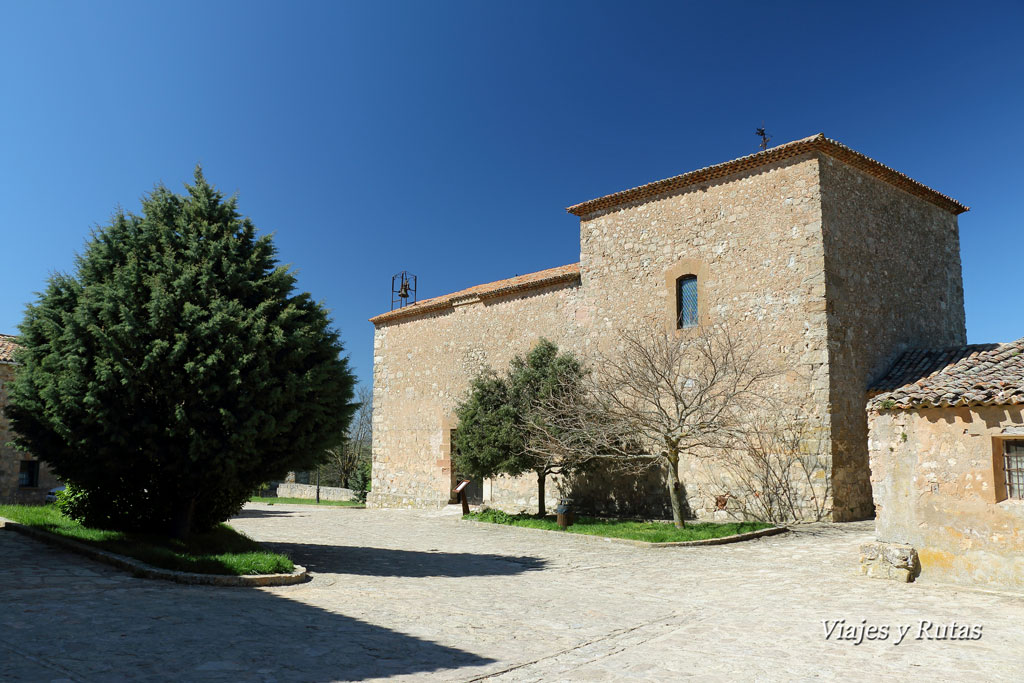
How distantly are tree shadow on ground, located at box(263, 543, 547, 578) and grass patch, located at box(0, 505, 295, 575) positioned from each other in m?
0.89

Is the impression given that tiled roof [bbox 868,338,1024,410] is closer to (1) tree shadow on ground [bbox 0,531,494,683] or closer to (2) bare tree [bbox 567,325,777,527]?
(2) bare tree [bbox 567,325,777,527]

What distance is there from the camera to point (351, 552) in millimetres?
12930

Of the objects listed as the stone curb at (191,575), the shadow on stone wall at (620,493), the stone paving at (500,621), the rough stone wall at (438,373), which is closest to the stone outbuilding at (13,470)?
the rough stone wall at (438,373)

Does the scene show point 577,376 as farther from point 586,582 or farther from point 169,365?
point 169,365

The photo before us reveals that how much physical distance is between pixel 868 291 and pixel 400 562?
12489 mm

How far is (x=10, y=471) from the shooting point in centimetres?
2334

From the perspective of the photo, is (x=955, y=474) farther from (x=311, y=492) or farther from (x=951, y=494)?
(x=311, y=492)

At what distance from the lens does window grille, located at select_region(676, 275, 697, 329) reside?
1806 cm

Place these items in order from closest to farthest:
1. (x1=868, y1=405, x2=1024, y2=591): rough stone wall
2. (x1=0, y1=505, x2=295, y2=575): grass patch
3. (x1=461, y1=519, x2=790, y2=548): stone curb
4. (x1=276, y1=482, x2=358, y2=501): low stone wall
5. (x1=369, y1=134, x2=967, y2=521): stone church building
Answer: (x1=868, y1=405, x2=1024, y2=591): rough stone wall
(x1=0, y1=505, x2=295, y2=575): grass patch
(x1=461, y1=519, x2=790, y2=548): stone curb
(x1=369, y1=134, x2=967, y2=521): stone church building
(x1=276, y1=482, x2=358, y2=501): low stone wall

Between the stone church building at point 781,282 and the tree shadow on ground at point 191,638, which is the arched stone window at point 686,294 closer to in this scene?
the stone church building at point 781,282

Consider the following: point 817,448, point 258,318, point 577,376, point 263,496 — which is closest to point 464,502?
point 577,376

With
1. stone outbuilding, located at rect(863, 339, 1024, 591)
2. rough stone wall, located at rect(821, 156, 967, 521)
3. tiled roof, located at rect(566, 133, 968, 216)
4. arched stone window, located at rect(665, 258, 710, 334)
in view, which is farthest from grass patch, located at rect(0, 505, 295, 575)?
tiled roof, located at rect(566, 133, 968, 216)

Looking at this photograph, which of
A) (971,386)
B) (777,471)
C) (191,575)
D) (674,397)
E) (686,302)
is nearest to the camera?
(191,575)

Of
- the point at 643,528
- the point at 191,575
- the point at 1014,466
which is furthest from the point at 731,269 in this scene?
the point at 191,575
